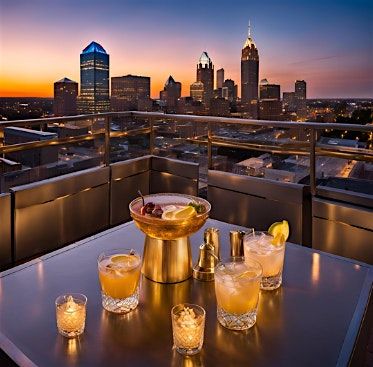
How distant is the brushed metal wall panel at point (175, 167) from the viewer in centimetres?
342

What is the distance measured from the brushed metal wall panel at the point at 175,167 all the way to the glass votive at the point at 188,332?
2397mm

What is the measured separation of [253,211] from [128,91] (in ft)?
6.83

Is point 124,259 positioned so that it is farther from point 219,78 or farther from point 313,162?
point 219,78

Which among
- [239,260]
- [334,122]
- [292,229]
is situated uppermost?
[334,122]

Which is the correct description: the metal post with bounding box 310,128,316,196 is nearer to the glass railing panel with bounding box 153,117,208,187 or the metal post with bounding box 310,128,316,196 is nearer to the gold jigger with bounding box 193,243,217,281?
the glass railing panel with bounding box 153,117,208,187

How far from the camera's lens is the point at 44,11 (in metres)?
6.46

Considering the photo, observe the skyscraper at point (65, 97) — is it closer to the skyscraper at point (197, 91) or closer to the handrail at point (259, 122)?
the handrail at point (259, 122)

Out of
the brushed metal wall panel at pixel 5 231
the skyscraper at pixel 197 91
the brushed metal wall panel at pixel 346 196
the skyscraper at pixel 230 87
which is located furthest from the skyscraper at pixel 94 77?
the brushed metal wall panel at pixel 346 196

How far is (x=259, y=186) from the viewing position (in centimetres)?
297

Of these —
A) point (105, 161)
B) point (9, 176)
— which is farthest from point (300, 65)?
point (9, 176)

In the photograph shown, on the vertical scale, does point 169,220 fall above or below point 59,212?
above

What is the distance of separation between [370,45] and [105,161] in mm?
3622

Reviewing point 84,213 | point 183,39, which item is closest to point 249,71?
point 183,39

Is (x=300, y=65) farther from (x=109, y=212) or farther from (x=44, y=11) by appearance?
(x=109, y=212)
